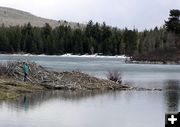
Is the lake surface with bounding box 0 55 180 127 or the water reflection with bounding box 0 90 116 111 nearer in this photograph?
the lake surface with bounding box 0 55 180 127

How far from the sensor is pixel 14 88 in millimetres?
39281

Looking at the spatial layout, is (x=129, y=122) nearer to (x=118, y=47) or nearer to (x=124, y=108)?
(x=124, y=108)

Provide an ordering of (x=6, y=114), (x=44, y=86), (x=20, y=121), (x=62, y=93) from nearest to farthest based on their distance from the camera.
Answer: (x=20, y=121) < (x=6, y=114) < (x=62, y=93) < (x=44, y=86)

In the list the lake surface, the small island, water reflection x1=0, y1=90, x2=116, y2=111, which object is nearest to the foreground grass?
the small island

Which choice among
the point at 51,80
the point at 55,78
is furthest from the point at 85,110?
the point at 55,78

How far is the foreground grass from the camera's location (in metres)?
35.5

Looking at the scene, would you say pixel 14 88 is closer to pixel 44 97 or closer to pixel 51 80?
pixel 44 97

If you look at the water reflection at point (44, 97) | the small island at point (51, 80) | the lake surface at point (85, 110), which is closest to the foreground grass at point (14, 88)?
the small island at point (51, 80)

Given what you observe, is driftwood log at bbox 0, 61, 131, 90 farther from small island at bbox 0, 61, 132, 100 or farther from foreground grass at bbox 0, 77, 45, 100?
foreground grass at bbox 0, 77, 45, 100

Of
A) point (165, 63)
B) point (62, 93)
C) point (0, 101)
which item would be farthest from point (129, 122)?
point (165, 63)

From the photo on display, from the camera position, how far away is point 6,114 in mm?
26047

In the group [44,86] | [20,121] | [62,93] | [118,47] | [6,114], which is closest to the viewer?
[20,121]

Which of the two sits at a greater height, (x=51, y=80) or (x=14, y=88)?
(x=51, y=80)

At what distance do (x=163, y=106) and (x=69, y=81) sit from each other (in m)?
14.7
